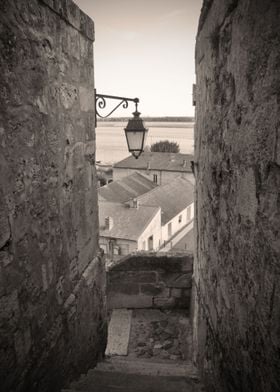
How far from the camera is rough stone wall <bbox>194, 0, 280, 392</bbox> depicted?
1358 mm

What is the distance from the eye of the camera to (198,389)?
2.98 m

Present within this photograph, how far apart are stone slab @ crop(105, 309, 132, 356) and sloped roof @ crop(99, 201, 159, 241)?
12935 mm

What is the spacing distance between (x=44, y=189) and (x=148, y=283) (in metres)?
4.26

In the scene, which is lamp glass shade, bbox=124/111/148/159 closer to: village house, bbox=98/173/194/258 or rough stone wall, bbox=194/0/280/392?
rough stone wall, bbox=194/0/280/392

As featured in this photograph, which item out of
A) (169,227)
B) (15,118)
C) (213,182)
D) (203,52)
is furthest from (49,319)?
(169,227)

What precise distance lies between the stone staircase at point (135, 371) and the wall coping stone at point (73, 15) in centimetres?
303

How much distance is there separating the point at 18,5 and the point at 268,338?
7.20 ft

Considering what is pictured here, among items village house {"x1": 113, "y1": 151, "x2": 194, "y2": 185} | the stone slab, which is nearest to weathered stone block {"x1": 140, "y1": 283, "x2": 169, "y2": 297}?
the stone slab

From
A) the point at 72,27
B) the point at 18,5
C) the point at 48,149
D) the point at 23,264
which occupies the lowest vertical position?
the point at 23,264

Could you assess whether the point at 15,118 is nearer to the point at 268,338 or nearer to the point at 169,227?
the point at 268,338

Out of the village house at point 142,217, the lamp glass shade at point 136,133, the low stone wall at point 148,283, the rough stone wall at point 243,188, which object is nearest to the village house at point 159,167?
the village house at point 142,217

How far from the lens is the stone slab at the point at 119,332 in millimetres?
4949

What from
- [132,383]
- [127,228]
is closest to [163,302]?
[132,383]

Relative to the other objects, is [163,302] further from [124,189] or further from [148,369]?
[124,189]
